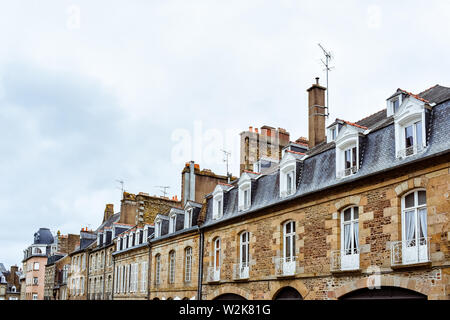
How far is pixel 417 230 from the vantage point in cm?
1300

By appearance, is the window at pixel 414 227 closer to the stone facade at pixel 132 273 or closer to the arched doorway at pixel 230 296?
the arched doorway at pixel 230 296

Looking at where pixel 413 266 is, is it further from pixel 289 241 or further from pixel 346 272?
pixel 289 241

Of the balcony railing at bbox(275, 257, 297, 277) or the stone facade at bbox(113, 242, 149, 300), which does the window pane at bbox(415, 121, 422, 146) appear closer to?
the balcony railing at bbox(275, 257, 297, 277)

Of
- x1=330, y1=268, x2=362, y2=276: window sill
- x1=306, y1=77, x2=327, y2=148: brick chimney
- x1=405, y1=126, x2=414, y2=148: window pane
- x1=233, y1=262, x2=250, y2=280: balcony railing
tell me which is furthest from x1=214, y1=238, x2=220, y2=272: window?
x1=405, y1=126, x2=414, y2=148: window pane

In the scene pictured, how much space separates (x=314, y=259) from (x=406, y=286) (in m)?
3.86

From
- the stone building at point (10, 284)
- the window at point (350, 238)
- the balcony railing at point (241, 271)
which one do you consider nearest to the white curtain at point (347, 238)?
the window at point (350, 238)

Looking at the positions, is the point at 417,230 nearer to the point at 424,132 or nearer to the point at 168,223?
the point at 424,132

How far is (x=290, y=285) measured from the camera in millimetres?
17188

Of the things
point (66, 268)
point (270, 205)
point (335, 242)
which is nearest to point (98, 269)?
point (66, 268)

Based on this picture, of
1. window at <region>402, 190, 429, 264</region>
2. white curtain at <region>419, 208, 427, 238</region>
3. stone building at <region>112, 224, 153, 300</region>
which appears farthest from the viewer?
stone building at <region>112, 224, 153, 300</region>

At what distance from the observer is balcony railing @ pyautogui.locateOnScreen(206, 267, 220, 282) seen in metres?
21.9

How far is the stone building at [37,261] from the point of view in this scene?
62.2m

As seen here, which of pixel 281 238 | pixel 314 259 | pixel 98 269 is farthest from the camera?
pixel 98 269

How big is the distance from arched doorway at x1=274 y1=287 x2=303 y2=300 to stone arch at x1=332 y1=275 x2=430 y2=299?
2.19m
